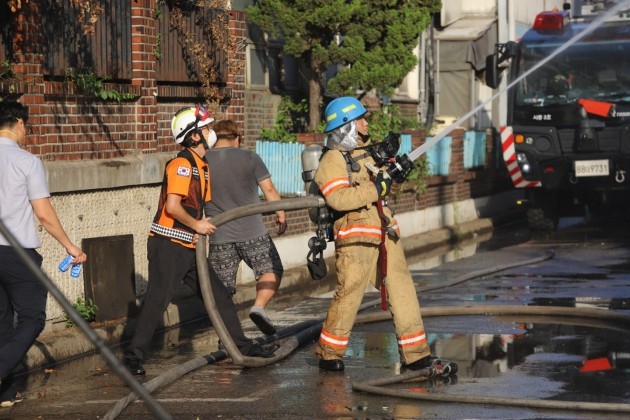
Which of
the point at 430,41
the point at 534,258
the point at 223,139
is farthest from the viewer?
the point at 430,41

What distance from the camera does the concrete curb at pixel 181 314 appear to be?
9906 mm

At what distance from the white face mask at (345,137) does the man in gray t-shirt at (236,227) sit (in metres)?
1.06

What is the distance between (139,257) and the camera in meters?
12.3

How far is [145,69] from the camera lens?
12375 mm

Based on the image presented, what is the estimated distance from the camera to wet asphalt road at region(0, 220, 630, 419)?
25.8 feet

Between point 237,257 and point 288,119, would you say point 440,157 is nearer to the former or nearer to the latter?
point 288,119

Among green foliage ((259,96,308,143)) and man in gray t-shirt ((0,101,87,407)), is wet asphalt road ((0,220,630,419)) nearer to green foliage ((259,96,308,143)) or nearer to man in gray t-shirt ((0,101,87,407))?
man in gray t-shirt ((0,101,87,407))

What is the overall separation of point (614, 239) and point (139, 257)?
9322mm

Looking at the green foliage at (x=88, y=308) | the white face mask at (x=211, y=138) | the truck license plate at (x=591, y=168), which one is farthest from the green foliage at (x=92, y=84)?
the truck license plate at (x=591, y=168)

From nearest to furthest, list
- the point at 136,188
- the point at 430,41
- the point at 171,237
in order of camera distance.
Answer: the point at 171,237 → the point at 136,188 → the point at 430,41

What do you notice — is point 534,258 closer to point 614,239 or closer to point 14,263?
point 614,239

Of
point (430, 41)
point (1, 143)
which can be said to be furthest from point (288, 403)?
point (430, 41)

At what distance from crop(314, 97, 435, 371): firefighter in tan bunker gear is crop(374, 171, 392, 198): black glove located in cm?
Answer: 7

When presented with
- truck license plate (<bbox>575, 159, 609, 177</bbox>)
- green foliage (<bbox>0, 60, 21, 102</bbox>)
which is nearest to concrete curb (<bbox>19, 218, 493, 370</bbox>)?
green foliage (<bbox>0, 60, 21, 102</bbox>)
